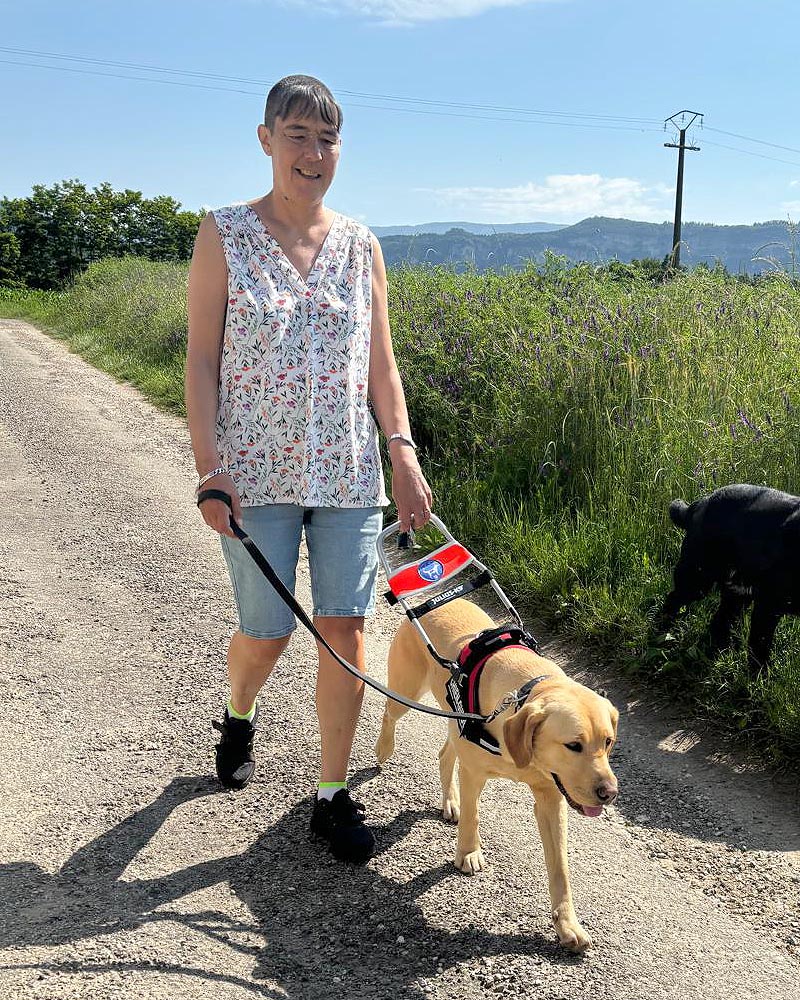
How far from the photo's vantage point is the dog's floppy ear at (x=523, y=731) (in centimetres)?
251

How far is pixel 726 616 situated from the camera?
415cm

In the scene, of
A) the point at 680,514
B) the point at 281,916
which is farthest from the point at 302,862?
the point at 680,514

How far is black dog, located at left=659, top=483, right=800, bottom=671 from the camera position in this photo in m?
3.77

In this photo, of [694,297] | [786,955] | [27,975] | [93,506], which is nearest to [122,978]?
[27,975]

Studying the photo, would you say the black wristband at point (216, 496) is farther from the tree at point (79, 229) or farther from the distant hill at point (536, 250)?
the tree at point (79, 229)

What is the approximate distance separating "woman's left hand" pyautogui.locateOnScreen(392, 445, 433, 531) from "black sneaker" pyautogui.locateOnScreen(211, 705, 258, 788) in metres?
1.03

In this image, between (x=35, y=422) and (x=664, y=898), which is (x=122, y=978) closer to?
(x=664, y=898)

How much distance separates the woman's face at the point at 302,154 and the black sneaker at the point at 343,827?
2.02 metres

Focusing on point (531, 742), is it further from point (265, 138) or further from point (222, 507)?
point (265, 138)

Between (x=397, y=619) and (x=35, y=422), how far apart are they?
6.87m

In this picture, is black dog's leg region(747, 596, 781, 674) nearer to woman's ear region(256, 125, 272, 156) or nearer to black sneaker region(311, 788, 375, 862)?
black sneaker region(311, 788, 375, 862)

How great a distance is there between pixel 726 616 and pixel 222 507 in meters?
2.42

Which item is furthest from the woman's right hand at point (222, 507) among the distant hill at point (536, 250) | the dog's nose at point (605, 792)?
the distant hill at point (536, 250)

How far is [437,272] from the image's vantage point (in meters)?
9.88
